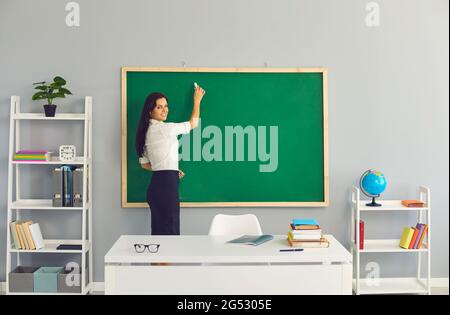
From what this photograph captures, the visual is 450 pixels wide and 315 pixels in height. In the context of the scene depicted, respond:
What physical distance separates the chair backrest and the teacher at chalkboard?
56 cm

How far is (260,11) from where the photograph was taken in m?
4.41

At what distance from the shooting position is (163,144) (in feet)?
13.2

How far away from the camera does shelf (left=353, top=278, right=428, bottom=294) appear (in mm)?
4227

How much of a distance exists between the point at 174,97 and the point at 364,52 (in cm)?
163

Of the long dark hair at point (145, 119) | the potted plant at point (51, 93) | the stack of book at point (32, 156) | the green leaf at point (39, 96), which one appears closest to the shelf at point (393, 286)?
the long dark hair at point (145, 119)

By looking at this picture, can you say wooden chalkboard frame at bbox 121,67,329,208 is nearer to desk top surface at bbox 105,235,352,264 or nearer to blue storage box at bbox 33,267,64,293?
blue storage box at bbox 33,267,64,293

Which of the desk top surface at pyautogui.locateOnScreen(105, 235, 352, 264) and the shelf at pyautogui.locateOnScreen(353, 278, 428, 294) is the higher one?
the desk top surface at pyautogui.locateOnScreen(105, 235, 352, 264)

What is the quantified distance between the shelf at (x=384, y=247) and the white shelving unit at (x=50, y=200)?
2166mm

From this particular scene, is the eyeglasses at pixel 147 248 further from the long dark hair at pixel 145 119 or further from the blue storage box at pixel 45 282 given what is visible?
the blue storage box at pixel 45 282

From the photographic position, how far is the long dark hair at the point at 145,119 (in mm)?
4098

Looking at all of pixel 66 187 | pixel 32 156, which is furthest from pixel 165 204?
pixel 32 156

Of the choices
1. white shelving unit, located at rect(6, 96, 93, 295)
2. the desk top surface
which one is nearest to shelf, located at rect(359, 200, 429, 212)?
the desk top surface
